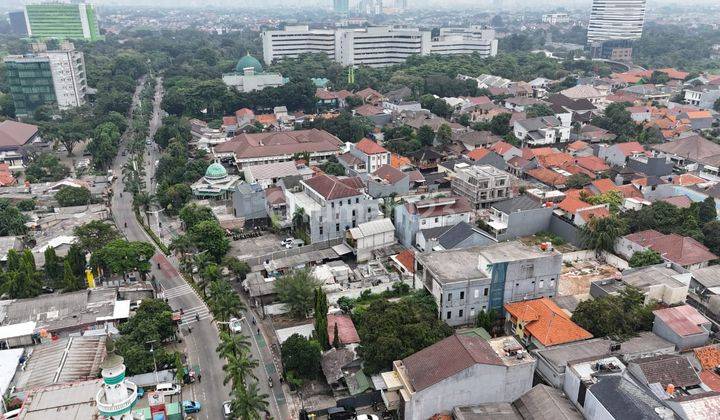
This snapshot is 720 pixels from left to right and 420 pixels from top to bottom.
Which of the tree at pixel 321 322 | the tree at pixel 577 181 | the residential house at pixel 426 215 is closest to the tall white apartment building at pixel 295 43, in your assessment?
the tree at pixel 577 181

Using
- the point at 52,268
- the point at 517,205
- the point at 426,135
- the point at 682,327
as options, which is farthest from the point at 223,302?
the point at 426,135

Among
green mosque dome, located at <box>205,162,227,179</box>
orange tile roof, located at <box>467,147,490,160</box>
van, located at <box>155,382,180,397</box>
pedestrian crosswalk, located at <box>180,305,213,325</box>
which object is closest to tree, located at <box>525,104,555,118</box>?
orange tile roof, located at <box>467,147,490,160</box>

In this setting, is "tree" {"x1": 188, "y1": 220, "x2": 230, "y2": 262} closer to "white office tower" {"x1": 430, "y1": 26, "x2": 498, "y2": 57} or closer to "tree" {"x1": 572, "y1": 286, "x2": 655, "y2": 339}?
"tree" {"x1": 572, "y1": 286, "x2": 655, "y2": 339}

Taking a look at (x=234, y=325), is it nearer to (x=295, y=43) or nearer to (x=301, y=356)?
(x=301, y=356)

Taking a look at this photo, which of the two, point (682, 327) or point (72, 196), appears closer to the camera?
point (682, 327)

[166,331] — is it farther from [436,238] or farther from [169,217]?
[169,217]

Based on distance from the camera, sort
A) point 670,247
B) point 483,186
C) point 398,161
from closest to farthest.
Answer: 1. point 670,247
2. point 483,186
3. point 398,161

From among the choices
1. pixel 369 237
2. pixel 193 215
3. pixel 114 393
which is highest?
pixel 114 393

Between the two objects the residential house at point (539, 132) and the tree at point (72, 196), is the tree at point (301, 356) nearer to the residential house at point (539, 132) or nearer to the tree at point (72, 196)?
the tree at point (72, 196)
